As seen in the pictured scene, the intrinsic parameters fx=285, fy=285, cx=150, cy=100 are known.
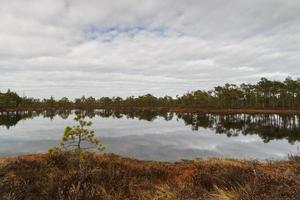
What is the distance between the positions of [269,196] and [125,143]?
27619 mm

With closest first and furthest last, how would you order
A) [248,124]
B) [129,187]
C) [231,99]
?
[129,187], [248,124], [231,99]

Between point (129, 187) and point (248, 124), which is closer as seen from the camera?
point (129, 187)

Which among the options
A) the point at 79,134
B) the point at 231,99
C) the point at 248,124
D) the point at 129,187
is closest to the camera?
the point at 129,187

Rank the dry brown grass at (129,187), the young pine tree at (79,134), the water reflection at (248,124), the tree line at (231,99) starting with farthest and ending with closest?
1. the tree line at (231,99)
2. the water reflection at (248,124)
3. the young pine tree at (79,134)
4. the dry brown grass at (129,187)

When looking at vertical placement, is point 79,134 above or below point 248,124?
above

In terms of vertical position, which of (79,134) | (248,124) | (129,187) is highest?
(79,134)

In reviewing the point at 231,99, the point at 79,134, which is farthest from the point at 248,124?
the point at 231,99

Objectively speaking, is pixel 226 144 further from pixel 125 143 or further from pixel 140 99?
pixel 140 99

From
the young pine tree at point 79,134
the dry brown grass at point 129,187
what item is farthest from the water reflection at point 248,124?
the dry brown grass at point 129,187

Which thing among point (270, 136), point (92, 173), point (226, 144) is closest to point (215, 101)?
point (270, 136)

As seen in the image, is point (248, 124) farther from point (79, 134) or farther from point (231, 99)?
point (231, 99)

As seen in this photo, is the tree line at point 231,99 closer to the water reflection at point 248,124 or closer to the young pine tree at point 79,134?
the water reflection at point 248,124

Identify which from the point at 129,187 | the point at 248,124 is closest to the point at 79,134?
the point at 129,187

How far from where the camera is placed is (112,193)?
27.3 feet
